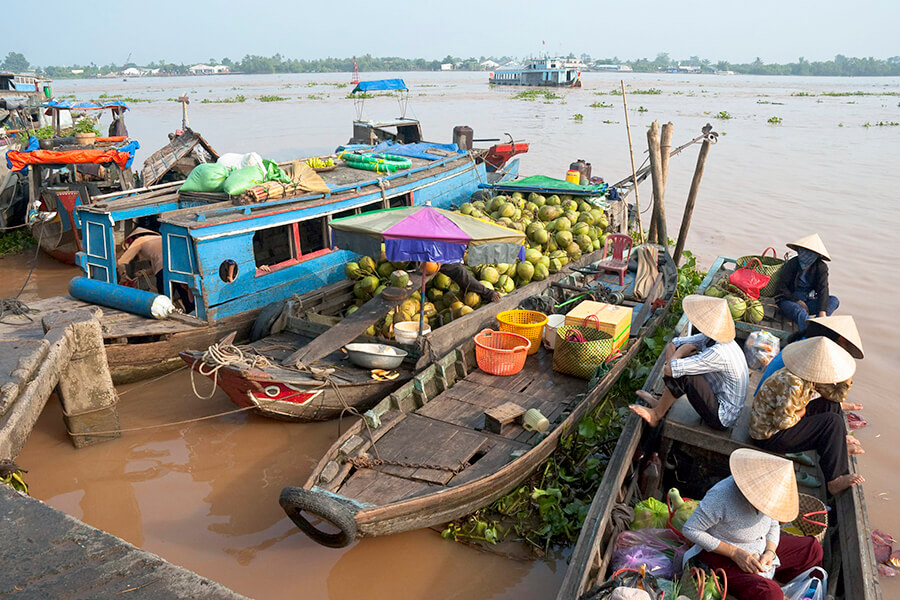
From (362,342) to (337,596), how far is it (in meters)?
2.82

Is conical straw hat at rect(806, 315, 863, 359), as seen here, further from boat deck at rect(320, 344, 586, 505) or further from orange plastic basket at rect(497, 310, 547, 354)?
orange plastic basket at rect(497, 310, 547, 354)

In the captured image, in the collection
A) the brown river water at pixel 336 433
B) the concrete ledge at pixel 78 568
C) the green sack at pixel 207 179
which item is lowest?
the brown river water at pixel 336 433

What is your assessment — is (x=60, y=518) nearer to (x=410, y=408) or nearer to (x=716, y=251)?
(x=410, y=408)

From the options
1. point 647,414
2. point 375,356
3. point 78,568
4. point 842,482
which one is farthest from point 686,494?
point 78,568

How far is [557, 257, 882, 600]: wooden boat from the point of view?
3.57 m

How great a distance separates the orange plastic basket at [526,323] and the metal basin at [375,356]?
1.22m

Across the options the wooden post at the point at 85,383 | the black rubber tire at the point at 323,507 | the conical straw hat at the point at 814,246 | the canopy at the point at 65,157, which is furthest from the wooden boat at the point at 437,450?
the canopy at the point at 65,157

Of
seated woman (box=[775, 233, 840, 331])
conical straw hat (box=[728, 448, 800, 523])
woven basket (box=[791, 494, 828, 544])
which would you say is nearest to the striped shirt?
woven basket (box=[791, 494, 828, 544])

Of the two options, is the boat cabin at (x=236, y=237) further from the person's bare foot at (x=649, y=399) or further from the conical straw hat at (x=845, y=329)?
the conical straw hat at (x=845, y=329)

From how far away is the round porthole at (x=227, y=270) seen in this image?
24.5 ft

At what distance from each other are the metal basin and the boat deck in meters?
0.67

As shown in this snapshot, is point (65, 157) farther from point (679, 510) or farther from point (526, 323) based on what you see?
point (679, 510)

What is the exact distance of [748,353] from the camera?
5453 millimetres

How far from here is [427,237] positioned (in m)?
6.09
